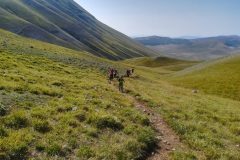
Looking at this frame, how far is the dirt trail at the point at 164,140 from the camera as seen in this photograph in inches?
703

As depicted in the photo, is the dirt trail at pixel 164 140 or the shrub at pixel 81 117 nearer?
the dirt trail at pixel 164 140

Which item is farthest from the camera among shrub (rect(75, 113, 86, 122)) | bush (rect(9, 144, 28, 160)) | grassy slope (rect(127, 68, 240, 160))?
shrub (rect(75, 113, 86, 122))

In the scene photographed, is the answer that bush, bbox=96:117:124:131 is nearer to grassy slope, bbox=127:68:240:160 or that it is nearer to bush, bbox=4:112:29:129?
grassy slope, bbox=127:68:240:160

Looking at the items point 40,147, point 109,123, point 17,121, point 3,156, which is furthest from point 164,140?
point 3,156

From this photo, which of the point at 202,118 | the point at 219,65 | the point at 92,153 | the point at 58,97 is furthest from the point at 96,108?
the point at 219,65

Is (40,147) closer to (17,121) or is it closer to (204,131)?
(17,121)

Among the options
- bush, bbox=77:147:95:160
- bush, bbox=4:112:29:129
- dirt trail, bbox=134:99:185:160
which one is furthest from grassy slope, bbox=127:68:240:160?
bush, bbox=4:112:29:129

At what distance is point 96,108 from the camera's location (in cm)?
2331

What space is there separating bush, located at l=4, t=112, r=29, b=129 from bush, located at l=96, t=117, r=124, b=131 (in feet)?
13.5

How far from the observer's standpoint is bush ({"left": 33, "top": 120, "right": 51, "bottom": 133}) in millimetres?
17266

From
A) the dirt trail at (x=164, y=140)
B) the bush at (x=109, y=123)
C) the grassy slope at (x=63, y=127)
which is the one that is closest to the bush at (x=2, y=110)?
the grassy slope at (x=63, y=127)

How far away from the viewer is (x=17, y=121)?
1738 cm

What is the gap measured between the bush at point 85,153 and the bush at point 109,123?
12.7 feet

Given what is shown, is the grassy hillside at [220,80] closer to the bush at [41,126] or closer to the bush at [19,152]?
the bush at [41,126]
